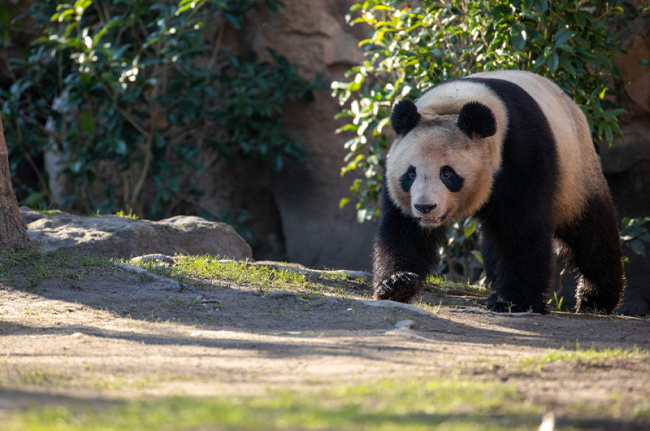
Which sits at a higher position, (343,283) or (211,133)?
(211,133)

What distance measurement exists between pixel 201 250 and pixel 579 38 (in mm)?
3957

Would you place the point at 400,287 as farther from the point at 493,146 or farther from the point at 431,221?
the point at 493,146

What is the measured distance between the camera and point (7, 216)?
5238 mm

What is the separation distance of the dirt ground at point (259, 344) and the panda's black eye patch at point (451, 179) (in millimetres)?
850

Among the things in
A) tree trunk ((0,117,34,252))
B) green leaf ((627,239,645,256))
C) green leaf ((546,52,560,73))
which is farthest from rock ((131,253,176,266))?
green leaf ((627,239,645,256))

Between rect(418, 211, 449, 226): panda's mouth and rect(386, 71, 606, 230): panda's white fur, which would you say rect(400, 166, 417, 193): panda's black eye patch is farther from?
rect(418, 211, 449, 226): panda's mouth

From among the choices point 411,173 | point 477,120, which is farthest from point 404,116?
point 477,120

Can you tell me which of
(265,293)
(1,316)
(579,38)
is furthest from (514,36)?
(1,316)

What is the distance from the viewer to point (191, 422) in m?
2.24

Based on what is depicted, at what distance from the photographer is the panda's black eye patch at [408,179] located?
5.09 meters

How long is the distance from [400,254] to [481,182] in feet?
2.58

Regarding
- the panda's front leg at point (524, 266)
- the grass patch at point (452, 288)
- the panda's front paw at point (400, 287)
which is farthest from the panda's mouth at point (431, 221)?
the grass patch at point (452, 288)

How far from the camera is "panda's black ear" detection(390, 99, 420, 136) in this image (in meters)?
5.08

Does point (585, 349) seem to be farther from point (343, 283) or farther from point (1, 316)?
point (1, 316)
